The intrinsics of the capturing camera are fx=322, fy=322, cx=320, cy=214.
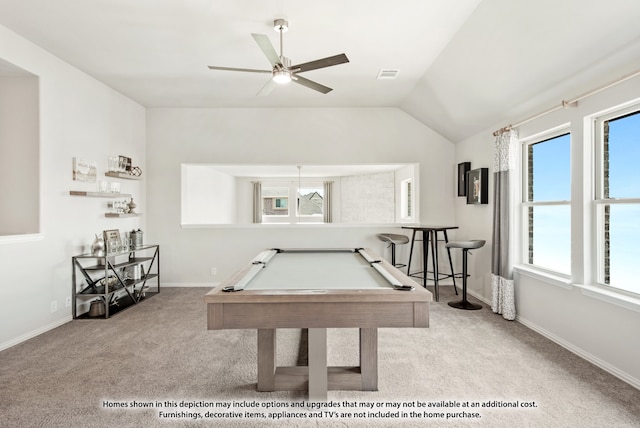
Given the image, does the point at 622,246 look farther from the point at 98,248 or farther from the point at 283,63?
the point at 98,248

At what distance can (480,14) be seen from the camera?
259 cm

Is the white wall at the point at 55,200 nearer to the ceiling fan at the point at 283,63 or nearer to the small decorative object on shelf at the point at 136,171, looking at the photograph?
the small decorative object on shelf at the point at 136,171

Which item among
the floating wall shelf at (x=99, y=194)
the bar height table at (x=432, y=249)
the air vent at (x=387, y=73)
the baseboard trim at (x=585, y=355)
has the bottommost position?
the baseboard trim at (x=585, y=355)

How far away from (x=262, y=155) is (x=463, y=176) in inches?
119

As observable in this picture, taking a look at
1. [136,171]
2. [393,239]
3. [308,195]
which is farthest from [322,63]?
[308,195]

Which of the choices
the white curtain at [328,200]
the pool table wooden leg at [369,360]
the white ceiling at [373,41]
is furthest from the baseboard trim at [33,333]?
the white curtain at [328,200]

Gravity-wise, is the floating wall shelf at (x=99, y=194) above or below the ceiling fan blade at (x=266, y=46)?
below

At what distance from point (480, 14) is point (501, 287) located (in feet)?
8.88

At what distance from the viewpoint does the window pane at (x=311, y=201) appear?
29.3ft

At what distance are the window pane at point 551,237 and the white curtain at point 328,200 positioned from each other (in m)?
5.68

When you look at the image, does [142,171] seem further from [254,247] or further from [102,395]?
[102,395]

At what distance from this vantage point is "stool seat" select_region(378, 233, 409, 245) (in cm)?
459

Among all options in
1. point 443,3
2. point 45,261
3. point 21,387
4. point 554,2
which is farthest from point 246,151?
point 554,2

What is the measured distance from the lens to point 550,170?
126 inches
